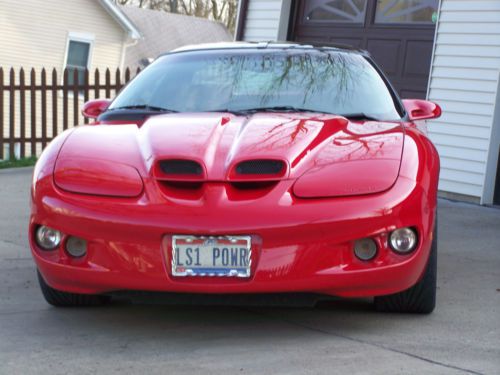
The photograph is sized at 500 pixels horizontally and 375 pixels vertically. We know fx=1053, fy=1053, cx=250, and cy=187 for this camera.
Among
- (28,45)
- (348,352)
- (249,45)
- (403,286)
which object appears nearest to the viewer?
(348,352)

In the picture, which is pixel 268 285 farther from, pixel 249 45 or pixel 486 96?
pixel 486 96

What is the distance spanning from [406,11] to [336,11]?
1310mm

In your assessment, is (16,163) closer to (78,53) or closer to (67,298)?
(67,298)

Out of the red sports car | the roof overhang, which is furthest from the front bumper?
the roof overhang

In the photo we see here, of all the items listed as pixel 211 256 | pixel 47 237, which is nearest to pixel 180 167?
pixel 211 256

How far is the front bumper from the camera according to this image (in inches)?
177

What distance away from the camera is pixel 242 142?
16.1 ft

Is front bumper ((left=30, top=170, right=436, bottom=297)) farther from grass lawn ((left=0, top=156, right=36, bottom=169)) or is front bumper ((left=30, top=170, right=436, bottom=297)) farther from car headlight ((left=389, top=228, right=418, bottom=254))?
grass lawn ((left=0, top=156, right=36, bottom=169))

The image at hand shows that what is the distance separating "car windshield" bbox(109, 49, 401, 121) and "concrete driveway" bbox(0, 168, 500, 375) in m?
1.11

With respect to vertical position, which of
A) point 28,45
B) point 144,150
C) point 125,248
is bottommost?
point 28,45

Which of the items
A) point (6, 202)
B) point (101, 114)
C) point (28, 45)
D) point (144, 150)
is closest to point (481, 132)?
point (6, 202)

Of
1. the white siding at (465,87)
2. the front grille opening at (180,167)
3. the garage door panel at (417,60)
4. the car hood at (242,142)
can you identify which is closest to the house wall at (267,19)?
the garage door panel at (417,60)

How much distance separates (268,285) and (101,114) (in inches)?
74.5

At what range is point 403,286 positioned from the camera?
474 centimetres
